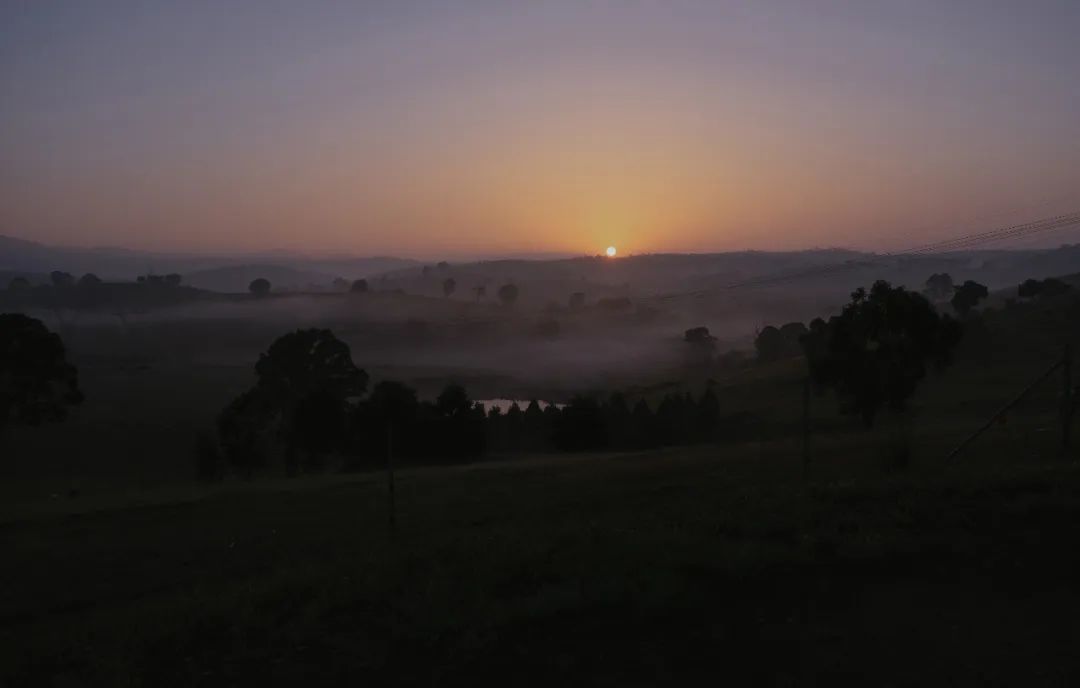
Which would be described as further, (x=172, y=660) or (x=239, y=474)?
(x=239, y=474)

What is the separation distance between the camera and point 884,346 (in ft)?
126

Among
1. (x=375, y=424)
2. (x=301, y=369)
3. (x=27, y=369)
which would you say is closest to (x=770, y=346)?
(x=301, y=369)

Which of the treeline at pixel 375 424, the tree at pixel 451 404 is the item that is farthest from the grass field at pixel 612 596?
the tree at pixel 451 404

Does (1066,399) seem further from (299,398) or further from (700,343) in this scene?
(700,343)

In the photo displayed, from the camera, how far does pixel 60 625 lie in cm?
1313

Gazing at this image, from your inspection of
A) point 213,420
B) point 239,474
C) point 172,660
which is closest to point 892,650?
point 172,660

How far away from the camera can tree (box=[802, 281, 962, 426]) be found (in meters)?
37.6

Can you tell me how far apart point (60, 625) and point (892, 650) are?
12.1 m

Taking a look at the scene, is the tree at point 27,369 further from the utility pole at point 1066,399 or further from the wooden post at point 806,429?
the utility pole at point 1066,399

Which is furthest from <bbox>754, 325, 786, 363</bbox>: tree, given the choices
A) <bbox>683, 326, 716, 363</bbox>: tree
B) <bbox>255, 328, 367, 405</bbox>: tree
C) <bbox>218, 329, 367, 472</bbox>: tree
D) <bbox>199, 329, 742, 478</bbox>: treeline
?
<bbox>255, 328, 367, 405</bbox>: tree

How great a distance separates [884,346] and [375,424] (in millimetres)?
25330

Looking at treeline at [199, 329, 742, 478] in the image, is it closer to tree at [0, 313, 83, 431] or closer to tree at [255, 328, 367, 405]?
tree at [255, 328, 367, 405]

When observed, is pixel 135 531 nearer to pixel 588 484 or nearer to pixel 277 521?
pixel 277 521

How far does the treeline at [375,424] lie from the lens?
43.9 meters
